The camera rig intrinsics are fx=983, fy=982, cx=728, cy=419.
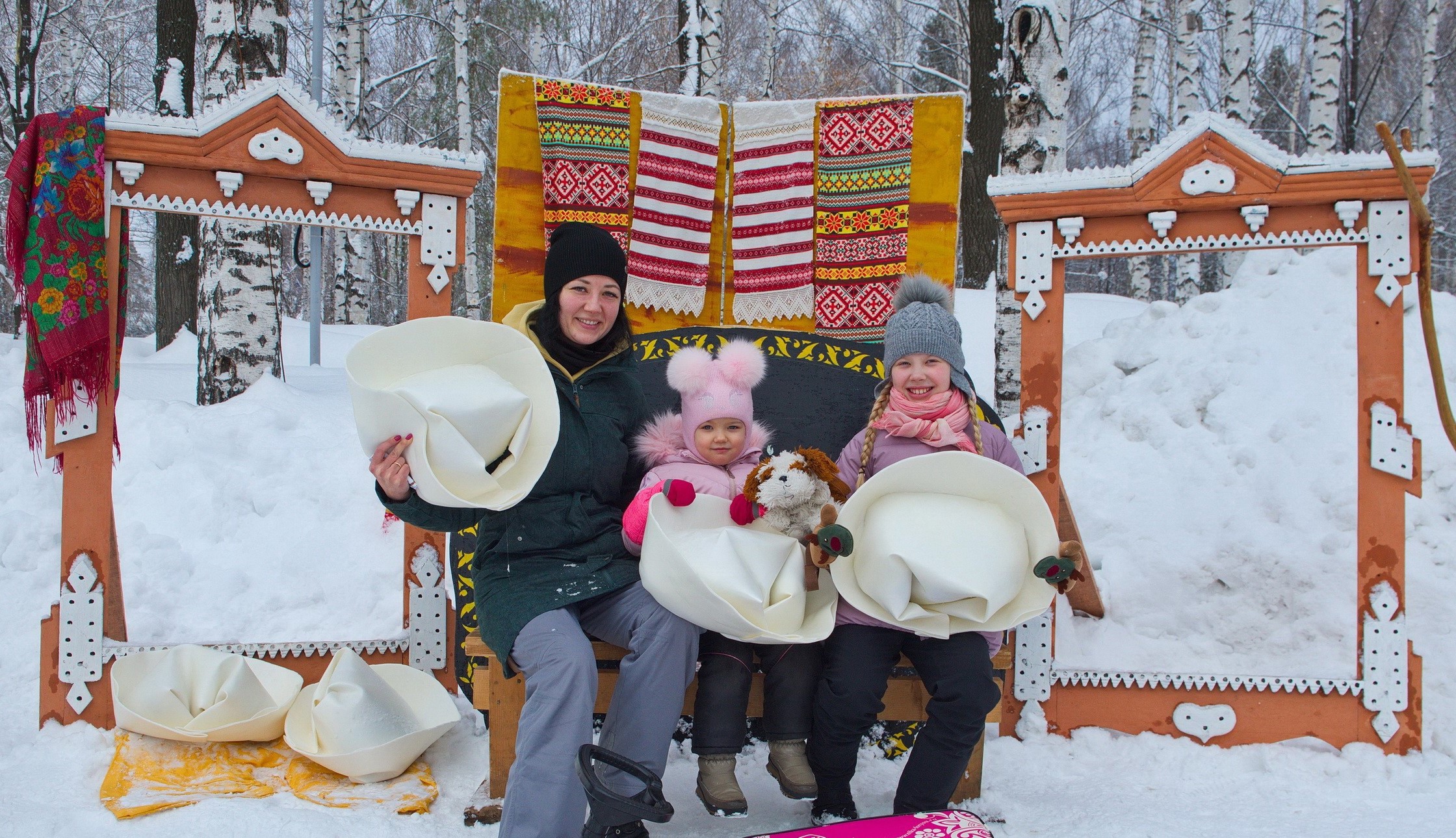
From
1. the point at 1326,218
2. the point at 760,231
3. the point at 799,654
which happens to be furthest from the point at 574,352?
the point at 1326,218

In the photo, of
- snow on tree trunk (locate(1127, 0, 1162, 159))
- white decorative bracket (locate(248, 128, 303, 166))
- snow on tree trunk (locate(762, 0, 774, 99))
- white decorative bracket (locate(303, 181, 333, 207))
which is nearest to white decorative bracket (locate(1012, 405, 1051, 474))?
white decorative bracket (locate(303, 181, 333, 207))

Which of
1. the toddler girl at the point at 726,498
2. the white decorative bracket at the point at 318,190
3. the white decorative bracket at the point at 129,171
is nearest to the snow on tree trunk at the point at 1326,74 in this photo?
the toddler girl at the point at 726,498

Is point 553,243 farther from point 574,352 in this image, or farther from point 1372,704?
point 1372,704

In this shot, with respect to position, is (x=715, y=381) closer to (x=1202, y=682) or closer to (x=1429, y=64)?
(x=1202, y=682)

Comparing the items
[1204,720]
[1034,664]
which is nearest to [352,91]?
Answer: [1034,664]

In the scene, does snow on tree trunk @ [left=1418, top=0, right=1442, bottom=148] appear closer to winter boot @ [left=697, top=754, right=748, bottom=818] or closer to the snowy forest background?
the snowy forest background

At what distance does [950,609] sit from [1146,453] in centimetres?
311

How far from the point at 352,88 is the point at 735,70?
35.3 feet

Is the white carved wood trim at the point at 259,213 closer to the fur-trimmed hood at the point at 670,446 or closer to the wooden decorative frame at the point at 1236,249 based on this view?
the fur-trimmed hood at the point at 670,446

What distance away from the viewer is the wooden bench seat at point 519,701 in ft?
8.83

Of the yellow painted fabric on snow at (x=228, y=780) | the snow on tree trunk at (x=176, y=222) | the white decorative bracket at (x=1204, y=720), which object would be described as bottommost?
the yellow painted fabric on snow at (x=228, y=780)

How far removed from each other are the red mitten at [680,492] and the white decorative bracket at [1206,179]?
2043mm

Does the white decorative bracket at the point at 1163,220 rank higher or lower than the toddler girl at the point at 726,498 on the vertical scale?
higher

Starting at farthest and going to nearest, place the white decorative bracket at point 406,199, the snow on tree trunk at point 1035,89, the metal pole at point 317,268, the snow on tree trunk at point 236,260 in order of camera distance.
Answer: the metal pole at point 317,268
the snow on tree trunk at point 236,260
the snow on tree trunk at point 1035,89
the white decorative bracket at point 406,199
